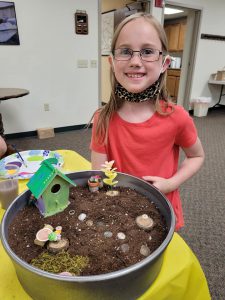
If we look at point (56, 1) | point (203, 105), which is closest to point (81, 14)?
point (56, 1)

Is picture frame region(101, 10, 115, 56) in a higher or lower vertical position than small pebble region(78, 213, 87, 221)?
higher

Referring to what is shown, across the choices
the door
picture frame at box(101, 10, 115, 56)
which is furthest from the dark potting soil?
picture frame at box(101, 10, 115, 56)

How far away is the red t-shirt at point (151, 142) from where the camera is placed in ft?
2.68

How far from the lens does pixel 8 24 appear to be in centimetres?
289

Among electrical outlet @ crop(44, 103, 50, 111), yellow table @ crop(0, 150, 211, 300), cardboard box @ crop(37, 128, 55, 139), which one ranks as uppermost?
yellow table @ crop(0, 150, 211, 300)

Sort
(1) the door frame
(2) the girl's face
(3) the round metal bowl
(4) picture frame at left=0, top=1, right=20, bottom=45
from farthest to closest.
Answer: (1) the door frame, (4) picture frame at left=0, top=1, right=20, bottom=45, (2) the girl's face, (3) the round metal bowl

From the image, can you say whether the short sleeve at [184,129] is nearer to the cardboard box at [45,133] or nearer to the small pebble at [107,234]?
the small pebble at [107,234]

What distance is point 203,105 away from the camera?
492cm

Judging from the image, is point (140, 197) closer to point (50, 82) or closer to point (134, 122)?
point (134, 122)

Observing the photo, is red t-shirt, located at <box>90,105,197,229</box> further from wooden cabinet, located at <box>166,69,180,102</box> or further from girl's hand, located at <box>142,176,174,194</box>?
wooden cabinet, located at <box>166,69,180,102</box>

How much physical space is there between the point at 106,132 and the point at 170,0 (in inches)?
163

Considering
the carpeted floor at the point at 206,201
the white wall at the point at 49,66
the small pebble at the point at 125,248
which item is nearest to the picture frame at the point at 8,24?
the white wall at the point at 49,66

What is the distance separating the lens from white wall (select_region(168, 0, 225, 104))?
4559mm

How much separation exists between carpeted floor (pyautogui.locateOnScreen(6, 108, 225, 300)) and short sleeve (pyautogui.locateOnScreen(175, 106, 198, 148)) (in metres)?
0.93
